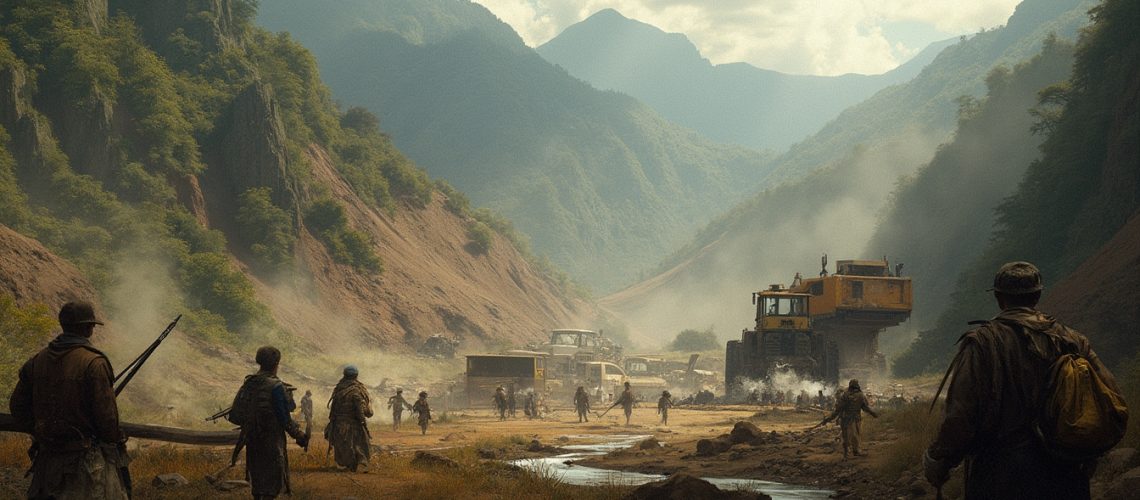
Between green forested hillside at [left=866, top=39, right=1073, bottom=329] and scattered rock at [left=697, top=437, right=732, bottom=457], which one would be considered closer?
scattered rock at [left=697, top=437, right=732, bottom=457]

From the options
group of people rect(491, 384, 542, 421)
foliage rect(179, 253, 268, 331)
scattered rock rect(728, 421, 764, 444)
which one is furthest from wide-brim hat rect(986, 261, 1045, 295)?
foliage rect(179, 253, 268, 331)

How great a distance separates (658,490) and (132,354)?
1206 inches

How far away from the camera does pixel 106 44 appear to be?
5494 centimetres

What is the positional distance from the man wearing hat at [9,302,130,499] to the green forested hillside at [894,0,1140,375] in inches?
1451

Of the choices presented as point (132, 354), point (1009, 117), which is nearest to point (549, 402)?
point (132, 354)

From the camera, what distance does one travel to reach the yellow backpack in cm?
475

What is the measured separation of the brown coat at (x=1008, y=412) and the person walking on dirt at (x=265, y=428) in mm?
6576

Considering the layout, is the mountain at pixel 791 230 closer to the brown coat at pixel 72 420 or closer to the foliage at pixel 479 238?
the foliage at pixel 479 238

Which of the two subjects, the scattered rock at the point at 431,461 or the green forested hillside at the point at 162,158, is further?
the green forested hillside at the point at 162,158

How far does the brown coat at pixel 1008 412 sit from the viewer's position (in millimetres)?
4988

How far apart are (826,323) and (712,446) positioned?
848 inches

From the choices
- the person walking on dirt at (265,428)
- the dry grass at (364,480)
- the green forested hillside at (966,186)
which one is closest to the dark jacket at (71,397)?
the person walking on dirt at (265,428)

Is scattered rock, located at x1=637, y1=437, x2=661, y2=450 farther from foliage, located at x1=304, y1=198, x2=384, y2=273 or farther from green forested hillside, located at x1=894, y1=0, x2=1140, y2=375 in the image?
foliage, located at x1=304, y1=198, x2=384, y2=273

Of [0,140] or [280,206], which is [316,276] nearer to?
[280,206]
